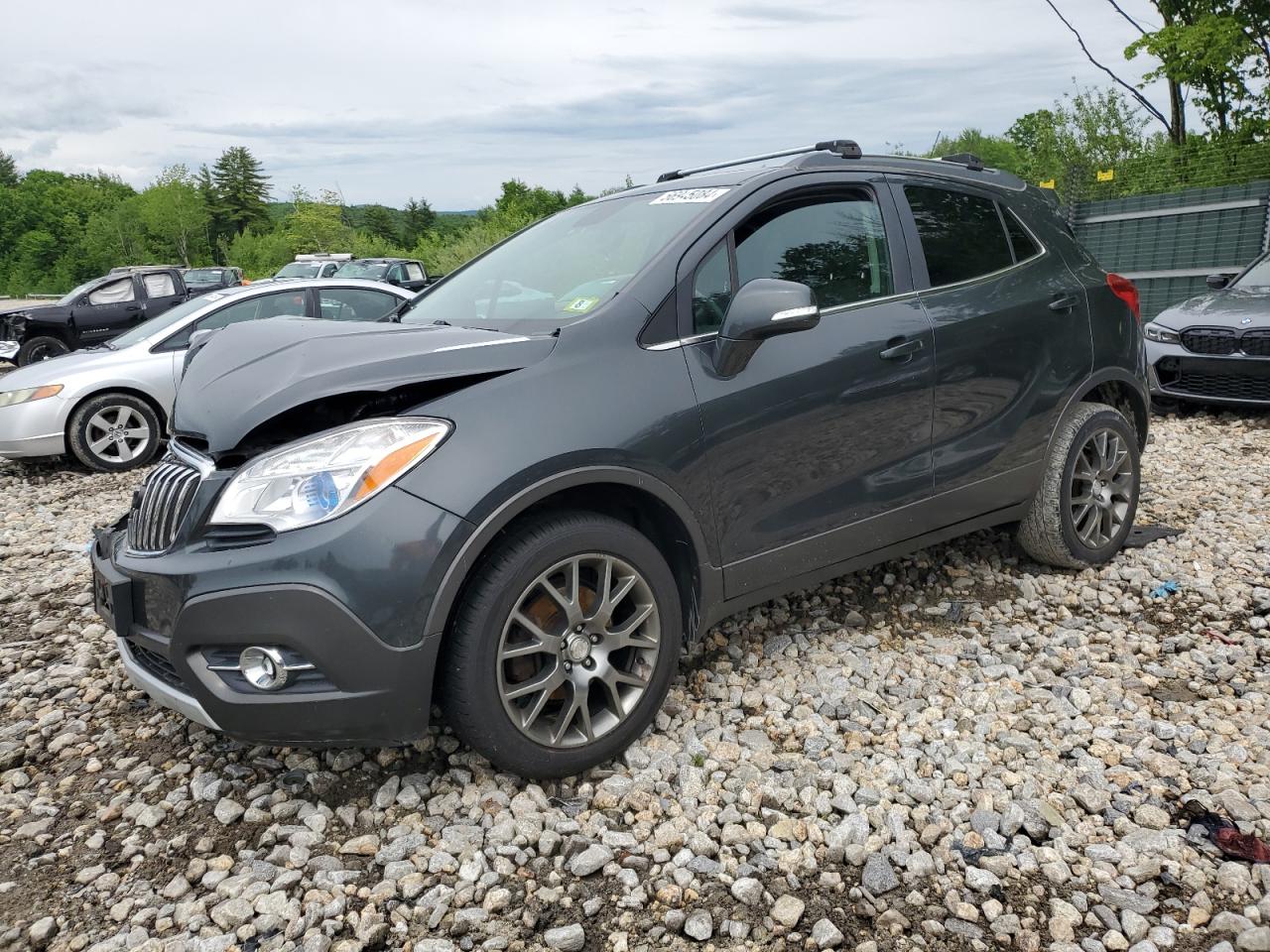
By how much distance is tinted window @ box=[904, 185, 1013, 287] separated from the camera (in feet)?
12.5

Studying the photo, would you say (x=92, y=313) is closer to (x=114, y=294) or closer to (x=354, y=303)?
(x=114, y=294)

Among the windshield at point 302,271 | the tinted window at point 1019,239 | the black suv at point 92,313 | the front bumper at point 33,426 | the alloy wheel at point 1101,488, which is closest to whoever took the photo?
the tinted window at point 1019,239

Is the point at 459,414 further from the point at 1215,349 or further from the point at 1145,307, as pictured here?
the point at 1145,307

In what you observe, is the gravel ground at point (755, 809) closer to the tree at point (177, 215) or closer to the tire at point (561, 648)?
the tire at point (561, 648)

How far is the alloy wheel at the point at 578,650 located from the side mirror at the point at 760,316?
2.54 ft

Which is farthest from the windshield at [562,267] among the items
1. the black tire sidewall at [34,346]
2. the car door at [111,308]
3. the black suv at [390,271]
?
the black suv at [390,271]

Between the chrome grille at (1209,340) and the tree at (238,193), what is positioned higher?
the tree at (238,193)

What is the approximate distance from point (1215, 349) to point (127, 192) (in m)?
129

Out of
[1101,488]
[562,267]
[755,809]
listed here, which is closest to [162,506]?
[562,267]

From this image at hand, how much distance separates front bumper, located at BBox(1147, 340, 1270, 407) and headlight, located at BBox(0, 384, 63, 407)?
29.7ft

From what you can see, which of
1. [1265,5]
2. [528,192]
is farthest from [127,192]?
[1265,5]

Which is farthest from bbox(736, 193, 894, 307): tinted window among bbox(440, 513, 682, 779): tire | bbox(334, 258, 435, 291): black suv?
bbox(334, 258, 435, 291): black suv

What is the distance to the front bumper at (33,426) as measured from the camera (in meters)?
7.83

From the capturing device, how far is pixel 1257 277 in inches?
346
